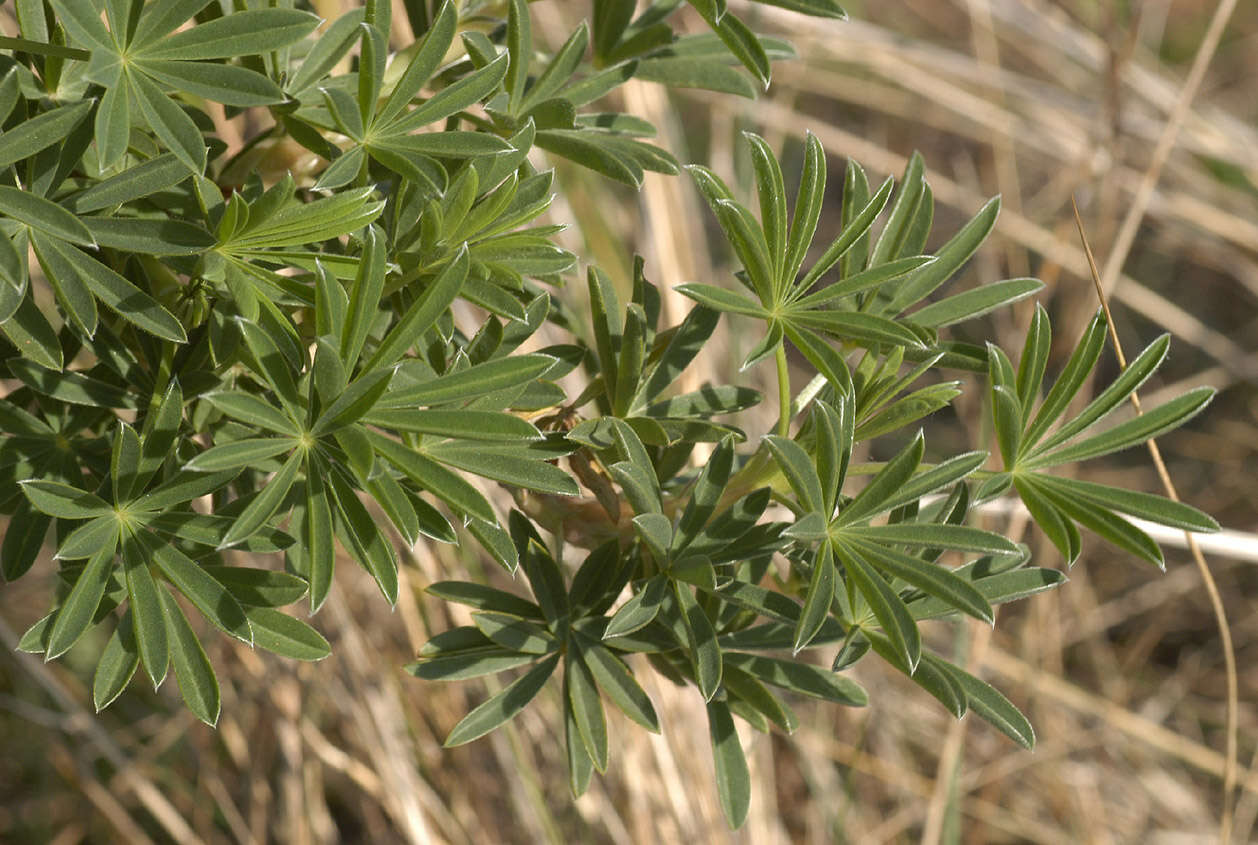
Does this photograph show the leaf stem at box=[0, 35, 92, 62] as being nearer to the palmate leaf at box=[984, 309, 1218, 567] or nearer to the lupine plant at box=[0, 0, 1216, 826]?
the lupine plant at box=[0, 0, 1216, 826]

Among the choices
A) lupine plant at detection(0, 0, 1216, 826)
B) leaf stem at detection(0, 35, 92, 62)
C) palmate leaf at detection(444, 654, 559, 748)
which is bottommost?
palmate leaf at detection(444, 654, 559, 748)

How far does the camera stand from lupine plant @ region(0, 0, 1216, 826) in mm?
512

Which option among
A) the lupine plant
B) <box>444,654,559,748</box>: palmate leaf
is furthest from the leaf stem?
<box>444,654,559,748</box>: palmate leaf

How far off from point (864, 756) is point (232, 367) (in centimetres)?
148

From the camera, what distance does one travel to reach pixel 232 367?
0.59m

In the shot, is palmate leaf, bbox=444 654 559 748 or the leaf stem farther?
palmate leaf, bbox=444 654 559 748

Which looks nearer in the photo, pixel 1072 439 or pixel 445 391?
pixel 445 391

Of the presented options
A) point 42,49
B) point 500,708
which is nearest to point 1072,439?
point 500,708

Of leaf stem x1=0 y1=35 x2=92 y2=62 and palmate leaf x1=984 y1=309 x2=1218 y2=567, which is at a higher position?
leaf stem x1=0 y1=35 x2=92 y2=62

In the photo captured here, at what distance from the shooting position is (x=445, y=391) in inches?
20.5

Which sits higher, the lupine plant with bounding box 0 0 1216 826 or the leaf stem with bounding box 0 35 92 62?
the leaf stem with bounding box 0 35 92 62

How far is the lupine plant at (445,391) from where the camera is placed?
0.51 m

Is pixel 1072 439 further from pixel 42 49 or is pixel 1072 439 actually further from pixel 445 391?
pixel 42 49

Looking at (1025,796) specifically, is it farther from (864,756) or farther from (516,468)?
(516,468)
